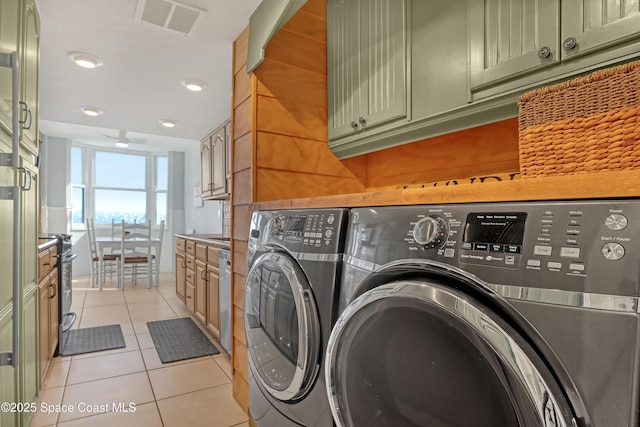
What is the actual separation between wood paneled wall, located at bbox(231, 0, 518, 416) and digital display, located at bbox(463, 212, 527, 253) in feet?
3.41

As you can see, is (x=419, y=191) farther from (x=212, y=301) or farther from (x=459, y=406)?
(x=212, y=301)

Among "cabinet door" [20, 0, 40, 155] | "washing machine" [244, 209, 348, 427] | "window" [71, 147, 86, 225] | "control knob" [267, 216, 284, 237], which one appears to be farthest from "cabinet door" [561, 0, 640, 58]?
"window" [71, 147, 86, 225]

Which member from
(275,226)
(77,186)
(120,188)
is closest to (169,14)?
(275,226)

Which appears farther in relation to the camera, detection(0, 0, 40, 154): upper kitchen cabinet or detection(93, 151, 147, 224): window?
detection(93, 151, 147, 224): window

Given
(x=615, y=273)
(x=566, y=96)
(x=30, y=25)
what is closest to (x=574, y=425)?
(x=615, y=273)

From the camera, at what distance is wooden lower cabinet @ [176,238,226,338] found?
2.81 metres

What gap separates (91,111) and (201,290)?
2250mm

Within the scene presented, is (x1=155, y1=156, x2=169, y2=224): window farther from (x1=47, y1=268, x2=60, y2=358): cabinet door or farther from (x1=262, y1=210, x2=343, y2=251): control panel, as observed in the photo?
(x1=262, y1=210, x2=343, y2=251): control panel

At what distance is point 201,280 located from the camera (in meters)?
3.15

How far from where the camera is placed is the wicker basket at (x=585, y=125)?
745 millimetres

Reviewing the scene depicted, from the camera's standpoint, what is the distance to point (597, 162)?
0.77 m

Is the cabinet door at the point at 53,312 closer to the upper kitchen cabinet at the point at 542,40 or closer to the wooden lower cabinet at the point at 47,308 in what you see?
the wooden lower cabinet at the point at 47,308

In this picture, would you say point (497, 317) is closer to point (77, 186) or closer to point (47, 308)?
point (47, 308)

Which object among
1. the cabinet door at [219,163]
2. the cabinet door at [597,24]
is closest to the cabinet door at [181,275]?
the cabinet door at [219,163]
